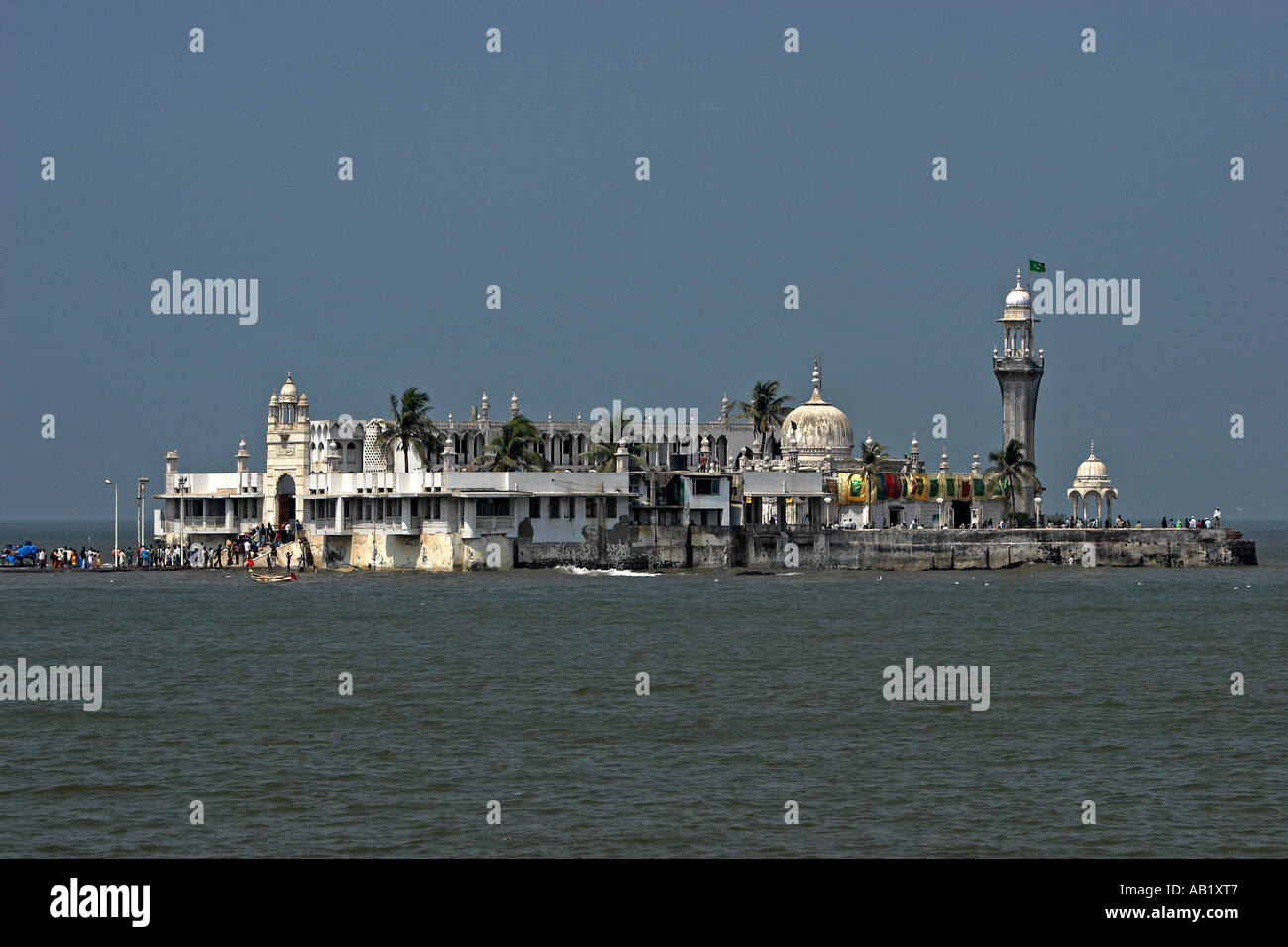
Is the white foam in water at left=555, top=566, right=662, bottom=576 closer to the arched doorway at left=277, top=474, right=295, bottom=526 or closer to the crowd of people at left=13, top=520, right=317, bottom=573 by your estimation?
the crowd of people at left=13, top=520, right=317, bottom=573

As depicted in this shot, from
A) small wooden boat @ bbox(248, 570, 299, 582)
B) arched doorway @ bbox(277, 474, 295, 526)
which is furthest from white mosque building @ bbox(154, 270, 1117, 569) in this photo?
small wooden boat @ bbox(248, 570, 299, 582)

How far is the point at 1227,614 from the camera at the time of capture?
72438 millimetres

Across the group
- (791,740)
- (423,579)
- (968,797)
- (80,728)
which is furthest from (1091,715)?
(423,579)

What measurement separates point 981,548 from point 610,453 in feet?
75.7

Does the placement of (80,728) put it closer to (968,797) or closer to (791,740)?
(791,740)

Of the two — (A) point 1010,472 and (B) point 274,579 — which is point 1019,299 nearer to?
(A) point 1010,472

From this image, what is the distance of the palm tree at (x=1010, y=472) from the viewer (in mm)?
116312

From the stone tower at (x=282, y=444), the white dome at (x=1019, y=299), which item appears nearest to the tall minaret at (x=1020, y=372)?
the white dome at (x=1019, y=299)

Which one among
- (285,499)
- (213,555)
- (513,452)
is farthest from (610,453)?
A: (213,555)

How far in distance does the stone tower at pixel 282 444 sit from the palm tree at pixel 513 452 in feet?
33.4

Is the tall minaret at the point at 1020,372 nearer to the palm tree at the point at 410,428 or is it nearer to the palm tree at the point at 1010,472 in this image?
the palm tree at the point at 1010,472

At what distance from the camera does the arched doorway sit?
102250 millimetres

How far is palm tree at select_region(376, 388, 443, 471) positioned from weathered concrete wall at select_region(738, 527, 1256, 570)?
62.7 ft
